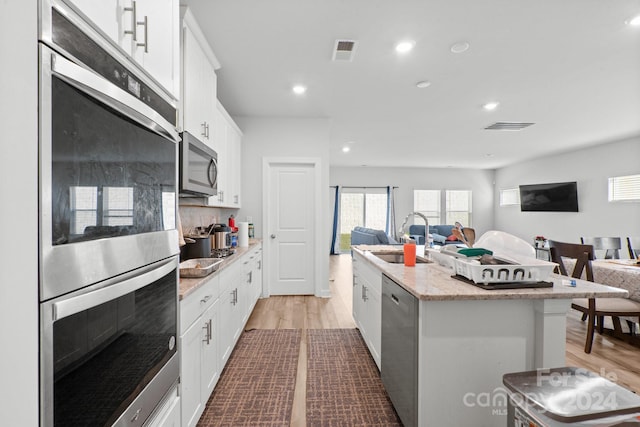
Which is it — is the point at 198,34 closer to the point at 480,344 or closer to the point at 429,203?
the point at 480,344

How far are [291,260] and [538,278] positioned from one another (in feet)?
10.6

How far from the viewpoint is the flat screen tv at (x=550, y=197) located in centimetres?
662

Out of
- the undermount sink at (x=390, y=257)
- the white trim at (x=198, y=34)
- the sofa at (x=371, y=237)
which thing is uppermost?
the white trim at (x=198, y=34)


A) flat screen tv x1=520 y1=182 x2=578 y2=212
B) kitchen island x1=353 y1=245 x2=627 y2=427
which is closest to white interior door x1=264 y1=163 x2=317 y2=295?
kitchen island x1=353 y1=245 x2=627 y2=427

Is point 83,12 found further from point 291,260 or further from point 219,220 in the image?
point 291,260

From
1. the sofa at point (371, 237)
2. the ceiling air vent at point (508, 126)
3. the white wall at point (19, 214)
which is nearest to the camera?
the white wall at point (19, 214)

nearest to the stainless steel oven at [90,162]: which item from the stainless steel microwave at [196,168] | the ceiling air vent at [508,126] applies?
the stainless steel microwave at [196,168]

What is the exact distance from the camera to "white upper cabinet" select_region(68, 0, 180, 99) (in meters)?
0.76

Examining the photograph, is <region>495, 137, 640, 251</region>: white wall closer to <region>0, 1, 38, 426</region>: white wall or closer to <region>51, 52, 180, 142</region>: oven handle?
<region>51, 52, 180, 142</region>: oven handle

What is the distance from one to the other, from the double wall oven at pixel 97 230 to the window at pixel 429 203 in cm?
913

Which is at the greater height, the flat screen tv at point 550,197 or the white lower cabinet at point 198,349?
the flat screen tv at point 550,197

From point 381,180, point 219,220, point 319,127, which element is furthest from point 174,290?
point 381,180

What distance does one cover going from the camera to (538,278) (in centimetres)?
154

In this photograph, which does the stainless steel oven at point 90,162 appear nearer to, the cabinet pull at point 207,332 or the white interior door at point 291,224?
the cabinet pull at point 207,332
